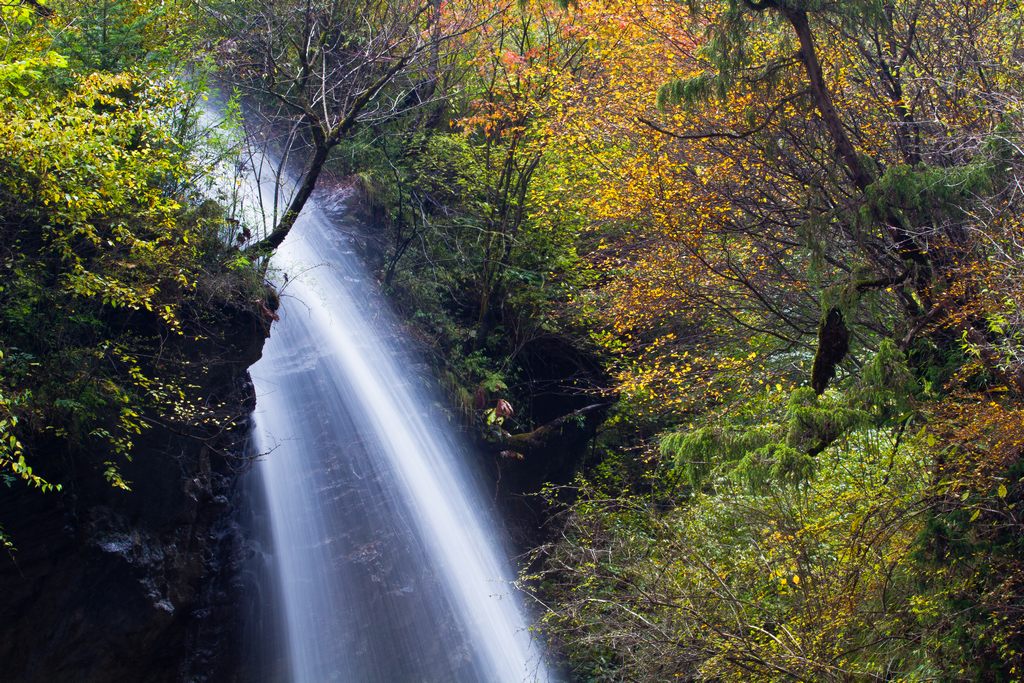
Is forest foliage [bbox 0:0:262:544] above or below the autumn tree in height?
below

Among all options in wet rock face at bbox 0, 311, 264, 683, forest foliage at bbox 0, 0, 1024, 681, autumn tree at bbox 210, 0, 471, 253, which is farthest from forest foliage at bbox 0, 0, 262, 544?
autumn tree at bbox 210, 0, 471, 253

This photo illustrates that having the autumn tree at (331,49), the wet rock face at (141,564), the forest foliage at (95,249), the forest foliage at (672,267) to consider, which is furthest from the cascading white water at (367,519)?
the autumn tree at (331,49)

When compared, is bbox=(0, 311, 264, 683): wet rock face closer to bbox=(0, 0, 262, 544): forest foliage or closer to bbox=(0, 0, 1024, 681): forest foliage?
bbox=(0, 0, 262, 544): forest foliage

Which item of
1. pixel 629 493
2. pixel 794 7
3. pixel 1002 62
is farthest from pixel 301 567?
pixel 1002 62

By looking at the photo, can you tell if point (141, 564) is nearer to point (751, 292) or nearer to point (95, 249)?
point (95, 249)

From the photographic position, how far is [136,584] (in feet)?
28.4

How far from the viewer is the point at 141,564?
28.7ft

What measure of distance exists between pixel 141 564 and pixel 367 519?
3.21 metres

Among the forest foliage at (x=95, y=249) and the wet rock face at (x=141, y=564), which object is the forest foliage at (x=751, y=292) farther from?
the forest foliage at (x=95, y=249)

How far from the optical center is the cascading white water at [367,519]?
34.2 ft

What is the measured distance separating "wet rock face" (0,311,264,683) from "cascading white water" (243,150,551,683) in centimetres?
80

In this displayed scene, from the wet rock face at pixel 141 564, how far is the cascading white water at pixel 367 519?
2.61 ft

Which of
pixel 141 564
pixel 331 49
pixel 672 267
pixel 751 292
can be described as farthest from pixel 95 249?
pixel 751 292

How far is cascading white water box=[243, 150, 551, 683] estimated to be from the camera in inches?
411
